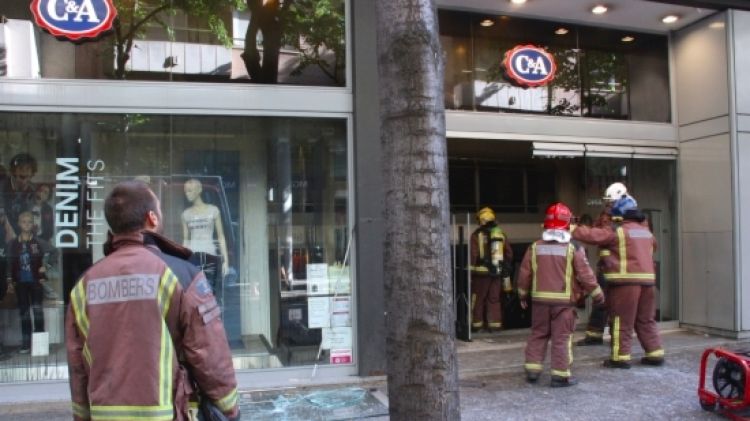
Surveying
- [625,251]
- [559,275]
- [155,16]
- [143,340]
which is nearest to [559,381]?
[559,275]

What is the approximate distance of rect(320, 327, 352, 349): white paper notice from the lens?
686cm

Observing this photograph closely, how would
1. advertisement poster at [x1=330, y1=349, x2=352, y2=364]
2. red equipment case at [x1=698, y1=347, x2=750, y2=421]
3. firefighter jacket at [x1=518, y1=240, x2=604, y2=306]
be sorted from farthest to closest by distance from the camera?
advertisement poster at [x1=330, y1=349, x2=352, y2=364], firefighter jacket at [x1=518, y1=240, x2=604, y2=306], red equipment case at [x1=698, y1=347, x2=750, y2=421]

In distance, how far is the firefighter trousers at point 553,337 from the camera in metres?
6.31

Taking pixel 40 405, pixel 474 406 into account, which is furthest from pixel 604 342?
pixel 40 405

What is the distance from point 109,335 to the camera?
233 centimetres

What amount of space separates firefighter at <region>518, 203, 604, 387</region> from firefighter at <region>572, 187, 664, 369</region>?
0.59 m

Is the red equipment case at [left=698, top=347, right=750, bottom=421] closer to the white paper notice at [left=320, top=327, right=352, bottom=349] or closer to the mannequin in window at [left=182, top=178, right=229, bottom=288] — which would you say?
the white paper notice at [left=320, top=327, right=352, bottom=349]

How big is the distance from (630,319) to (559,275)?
4.03 ft

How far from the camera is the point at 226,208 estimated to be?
7.02 m

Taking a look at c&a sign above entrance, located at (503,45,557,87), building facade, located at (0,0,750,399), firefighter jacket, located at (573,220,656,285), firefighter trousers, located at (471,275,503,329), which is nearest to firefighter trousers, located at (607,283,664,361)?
firefighter jacket, located at (573,220,656,285)

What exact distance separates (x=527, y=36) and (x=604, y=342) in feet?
14.3

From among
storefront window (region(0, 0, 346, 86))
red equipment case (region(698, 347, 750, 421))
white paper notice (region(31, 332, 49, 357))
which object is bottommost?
red equipment case (region(698, 347, 750, 421))

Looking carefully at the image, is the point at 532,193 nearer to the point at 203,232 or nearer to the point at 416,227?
the point at 203,232

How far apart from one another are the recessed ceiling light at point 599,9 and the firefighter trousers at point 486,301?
4.13 meters
